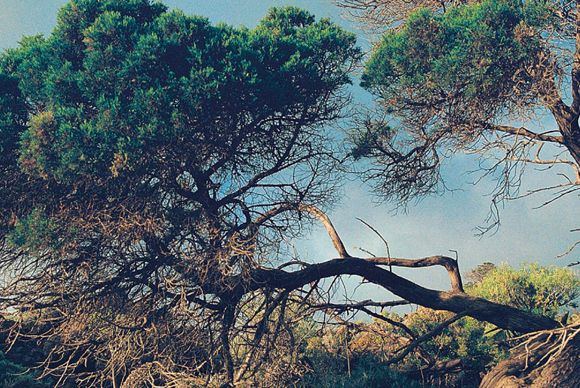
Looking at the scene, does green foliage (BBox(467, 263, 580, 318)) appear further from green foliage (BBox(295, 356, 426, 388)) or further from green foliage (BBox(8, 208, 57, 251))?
green foliage (BBox(8, 208, 57, 251))

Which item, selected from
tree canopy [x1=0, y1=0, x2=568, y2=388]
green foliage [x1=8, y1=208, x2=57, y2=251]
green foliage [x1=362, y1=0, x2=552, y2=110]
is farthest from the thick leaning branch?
green foliage [x1=362, y1=0, x2=552, y2=110]

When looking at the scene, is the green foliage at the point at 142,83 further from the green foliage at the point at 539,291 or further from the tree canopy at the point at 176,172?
the green foliage at the point at 539,291

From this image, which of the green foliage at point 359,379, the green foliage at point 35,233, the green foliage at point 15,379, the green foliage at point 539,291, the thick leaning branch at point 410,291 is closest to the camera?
the green foliage at point 35,233

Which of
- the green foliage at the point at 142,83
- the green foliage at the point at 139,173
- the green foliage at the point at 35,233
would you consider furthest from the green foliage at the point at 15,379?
the green foliage at the point at 142,83

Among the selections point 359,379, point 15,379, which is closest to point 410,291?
point 359,379

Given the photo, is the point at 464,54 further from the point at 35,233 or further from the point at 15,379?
the point at 15,379

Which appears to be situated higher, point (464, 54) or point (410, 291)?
point (464, 54)

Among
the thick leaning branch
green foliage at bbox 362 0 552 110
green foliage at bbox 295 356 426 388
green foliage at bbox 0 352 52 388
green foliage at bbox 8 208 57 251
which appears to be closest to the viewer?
green foliage at bbox 8 208 57 251

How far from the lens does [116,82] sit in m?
5.91

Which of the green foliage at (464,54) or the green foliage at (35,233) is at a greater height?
the green foliage at (464,54)

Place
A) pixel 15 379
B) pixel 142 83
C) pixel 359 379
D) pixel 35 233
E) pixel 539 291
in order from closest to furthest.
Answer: pixel 35 233 → pixel 142 83 → pixel 359 379 → pixel 15 379 → pixel 539 291

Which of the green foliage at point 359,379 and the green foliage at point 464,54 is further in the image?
the green foliage at point 359,379

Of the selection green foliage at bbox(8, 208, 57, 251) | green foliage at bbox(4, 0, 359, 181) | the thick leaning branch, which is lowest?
the thick leaning branch

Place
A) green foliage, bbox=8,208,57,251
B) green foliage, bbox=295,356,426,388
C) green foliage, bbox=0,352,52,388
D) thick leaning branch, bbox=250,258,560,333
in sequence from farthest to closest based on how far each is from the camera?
green foliage, bbox=0,352,52,388 → green foliage, bbox=295,356,426,388 → thick leaning branch, bbox=250,258,560,333 → green foliage, bbox=8,208,57,251
